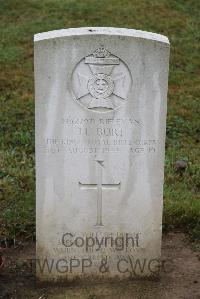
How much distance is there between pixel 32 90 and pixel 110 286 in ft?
20.8

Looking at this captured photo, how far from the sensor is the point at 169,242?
5.93 meters

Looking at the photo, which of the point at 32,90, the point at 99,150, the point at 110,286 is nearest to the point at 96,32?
the point at 99,150

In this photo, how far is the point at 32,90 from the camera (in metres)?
10.9

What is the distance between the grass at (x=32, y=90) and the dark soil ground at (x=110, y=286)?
55 centimetres

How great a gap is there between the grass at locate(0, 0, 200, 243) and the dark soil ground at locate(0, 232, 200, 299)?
1.81 ft

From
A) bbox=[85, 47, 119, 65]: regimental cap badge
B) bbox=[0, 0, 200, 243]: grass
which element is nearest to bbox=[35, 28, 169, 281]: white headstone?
bbox=[85, 47, 119, 65]: regimental cap badge

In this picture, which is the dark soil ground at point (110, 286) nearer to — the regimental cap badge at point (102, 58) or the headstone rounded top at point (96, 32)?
Result: the regimental cap badge at point (102, 58)

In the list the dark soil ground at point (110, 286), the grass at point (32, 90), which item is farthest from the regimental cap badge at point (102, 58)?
the grass at point (32, 90)

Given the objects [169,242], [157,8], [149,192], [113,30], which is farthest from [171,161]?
[157,8]

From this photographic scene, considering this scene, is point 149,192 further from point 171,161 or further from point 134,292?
point 171,161

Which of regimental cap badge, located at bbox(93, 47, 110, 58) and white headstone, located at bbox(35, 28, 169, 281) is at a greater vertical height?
regimental cap badge, located at bbox(93, 47, 110, 58)

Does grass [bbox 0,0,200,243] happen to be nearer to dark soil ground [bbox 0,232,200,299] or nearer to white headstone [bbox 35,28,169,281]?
dark soil ground [bbox 0,232,200,299]

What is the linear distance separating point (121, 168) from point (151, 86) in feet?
2.28

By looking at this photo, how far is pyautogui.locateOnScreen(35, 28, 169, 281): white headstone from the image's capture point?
4.62 meters
